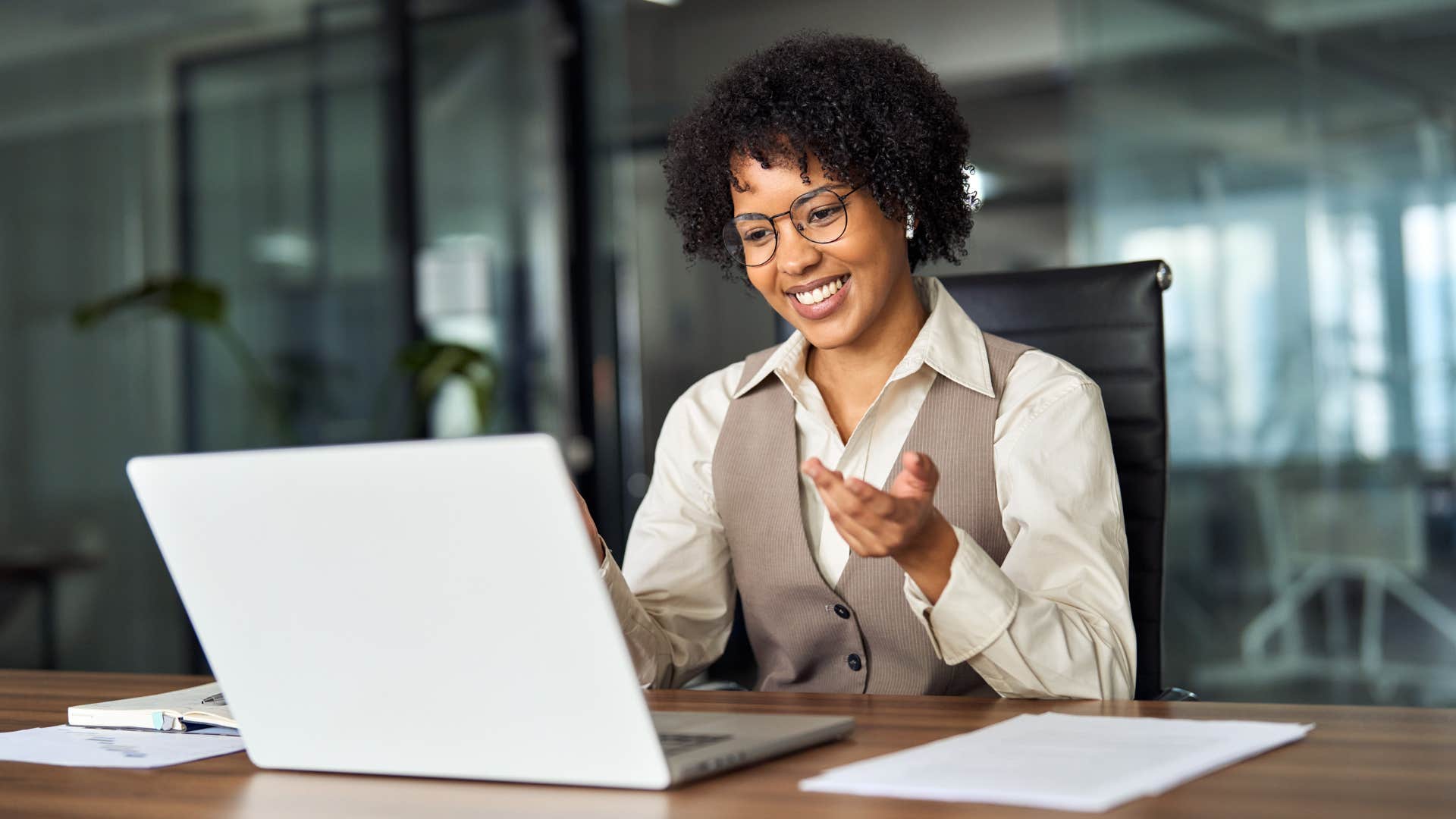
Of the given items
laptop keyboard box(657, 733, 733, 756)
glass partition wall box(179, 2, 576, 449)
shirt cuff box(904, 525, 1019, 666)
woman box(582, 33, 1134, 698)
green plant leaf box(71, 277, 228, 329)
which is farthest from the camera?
glass partition wall box(179, 2, 576, 449)

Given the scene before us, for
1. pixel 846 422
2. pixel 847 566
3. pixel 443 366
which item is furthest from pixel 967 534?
pixel 443 366

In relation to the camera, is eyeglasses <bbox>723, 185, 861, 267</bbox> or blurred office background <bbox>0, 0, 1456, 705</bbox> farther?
blurred office background <bbox>0, 0, 1456, 705</bbox>

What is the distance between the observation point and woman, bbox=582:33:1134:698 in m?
1.46

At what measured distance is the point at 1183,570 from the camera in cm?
352

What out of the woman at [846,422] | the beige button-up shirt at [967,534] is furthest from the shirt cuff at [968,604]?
the woman at [846,422]

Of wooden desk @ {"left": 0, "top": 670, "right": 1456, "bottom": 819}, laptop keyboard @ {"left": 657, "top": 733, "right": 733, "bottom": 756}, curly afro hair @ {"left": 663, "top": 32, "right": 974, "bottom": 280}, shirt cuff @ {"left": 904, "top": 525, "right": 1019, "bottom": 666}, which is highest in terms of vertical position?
curly afro hair @ {"left": 663, "top": 32, "right": 974, "bottom": 280}

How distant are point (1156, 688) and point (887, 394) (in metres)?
0.48

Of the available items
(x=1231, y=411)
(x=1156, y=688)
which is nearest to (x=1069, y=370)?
(x=1156, y=688)

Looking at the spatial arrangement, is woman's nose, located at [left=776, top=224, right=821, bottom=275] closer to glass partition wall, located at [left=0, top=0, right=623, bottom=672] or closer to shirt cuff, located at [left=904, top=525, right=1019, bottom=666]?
shirt cuff, located at [left=904, top=525, right=1019, bottom=666]

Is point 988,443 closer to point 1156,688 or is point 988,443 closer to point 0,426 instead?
point 1156,688

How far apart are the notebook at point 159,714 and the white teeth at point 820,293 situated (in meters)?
0.74

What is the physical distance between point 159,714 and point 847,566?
2.28ft

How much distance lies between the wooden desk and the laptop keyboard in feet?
0.12

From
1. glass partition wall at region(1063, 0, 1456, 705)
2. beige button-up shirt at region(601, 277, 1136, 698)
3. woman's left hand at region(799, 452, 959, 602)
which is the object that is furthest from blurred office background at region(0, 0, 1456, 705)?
woman's left hand at region(799, 452, 959, 602)
